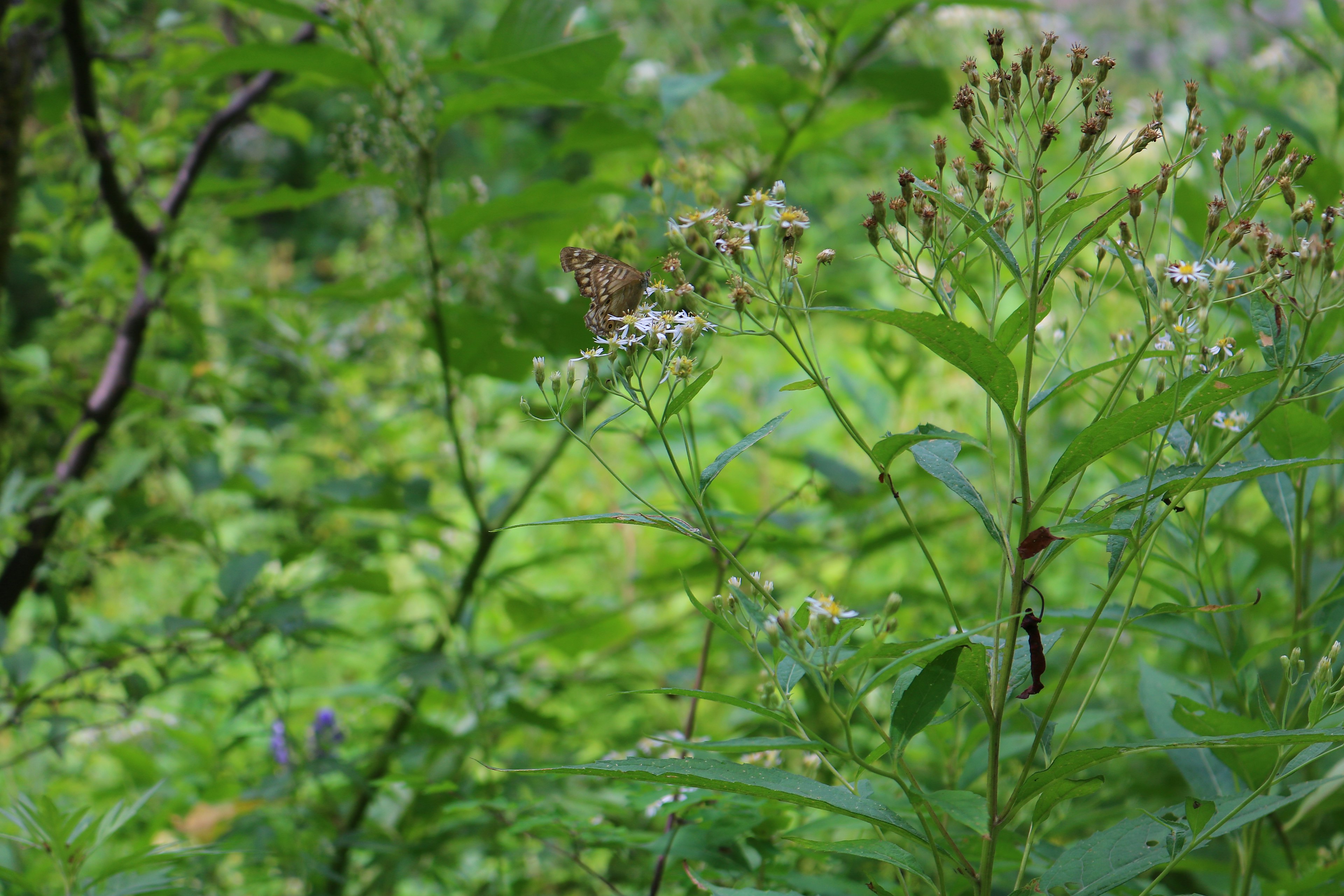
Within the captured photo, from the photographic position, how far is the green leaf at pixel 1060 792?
596mm

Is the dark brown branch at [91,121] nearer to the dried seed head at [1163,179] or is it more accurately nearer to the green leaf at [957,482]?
the green leaf at [957,482]

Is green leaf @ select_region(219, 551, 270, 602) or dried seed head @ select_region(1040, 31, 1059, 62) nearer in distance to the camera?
dried seed head @ select_region(1040, 31, 1059, 62)

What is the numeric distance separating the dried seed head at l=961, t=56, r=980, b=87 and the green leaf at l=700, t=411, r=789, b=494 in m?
0.24

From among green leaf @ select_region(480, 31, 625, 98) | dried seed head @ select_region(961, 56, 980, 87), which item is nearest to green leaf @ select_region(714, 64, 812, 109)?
green leaf @ select_region(480, 31, 625, 98)

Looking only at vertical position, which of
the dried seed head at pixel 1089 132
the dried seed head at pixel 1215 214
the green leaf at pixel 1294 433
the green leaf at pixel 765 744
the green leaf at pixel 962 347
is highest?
the dried seed head at pixel 1089 132

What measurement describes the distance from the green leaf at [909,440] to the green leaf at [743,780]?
0.68ft

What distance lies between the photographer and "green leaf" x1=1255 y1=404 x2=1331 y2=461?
2.42 ft

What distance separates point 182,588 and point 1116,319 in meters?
2.27

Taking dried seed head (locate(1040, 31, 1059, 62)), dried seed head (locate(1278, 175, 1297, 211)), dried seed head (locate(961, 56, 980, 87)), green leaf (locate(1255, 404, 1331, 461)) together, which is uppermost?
dried seed head (locate(1040, 31, 1059, 62))

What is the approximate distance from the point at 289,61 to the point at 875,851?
111 cm

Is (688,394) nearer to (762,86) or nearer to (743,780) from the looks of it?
(743,780)

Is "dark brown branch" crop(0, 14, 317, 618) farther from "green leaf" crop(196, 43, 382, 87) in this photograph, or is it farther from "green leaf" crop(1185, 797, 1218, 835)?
"green leaf" crop(1185, 797, 1218, 835)

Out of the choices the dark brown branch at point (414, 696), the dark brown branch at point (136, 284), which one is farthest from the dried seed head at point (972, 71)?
the dark brown branch at point (136, 284)

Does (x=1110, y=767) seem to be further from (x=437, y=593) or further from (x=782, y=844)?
(x=437, y=593)
